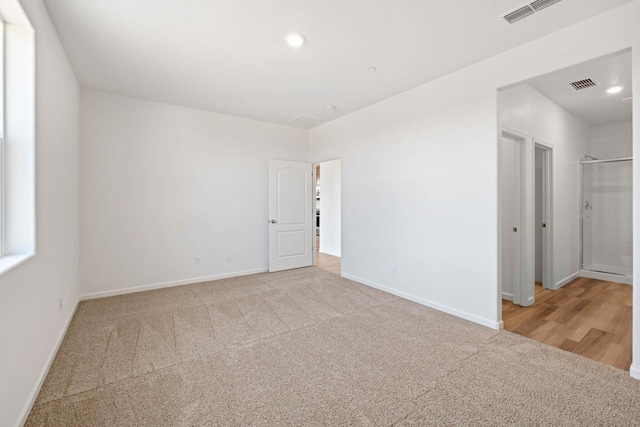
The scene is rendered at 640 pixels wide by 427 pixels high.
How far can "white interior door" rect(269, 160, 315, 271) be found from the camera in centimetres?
527

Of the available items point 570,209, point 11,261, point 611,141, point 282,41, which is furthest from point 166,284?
point 611,141

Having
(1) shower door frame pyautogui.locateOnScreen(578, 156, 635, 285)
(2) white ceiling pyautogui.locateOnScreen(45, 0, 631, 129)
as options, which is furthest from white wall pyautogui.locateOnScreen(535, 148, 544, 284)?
(2) white ceiling pyautogui.locateOnScreen(45, 0, 631, 129)

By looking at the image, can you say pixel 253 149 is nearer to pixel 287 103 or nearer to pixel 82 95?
pixel 287 103

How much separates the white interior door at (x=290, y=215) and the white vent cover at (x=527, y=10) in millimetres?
3797

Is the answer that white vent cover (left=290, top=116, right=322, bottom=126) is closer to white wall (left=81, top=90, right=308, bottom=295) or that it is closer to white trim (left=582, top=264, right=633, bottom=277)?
white wall (left=81, top=90, right=308, bottom=295)

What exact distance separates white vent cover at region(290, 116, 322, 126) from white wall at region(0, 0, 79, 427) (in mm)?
2974

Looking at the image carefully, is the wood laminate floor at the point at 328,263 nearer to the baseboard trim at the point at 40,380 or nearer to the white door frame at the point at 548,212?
the white door frame at the point at 548,212

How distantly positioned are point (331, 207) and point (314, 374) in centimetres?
530

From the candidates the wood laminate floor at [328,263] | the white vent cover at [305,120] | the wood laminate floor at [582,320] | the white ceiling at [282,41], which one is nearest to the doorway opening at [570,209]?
the wood laminate floor at [582,320]

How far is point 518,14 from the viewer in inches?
88.4

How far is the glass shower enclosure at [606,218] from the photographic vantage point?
4.82 meters

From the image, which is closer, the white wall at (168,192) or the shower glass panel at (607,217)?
the white wall at (168,192)

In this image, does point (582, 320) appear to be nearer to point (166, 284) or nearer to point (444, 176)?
point (444, 176)

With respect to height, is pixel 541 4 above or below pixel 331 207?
above
